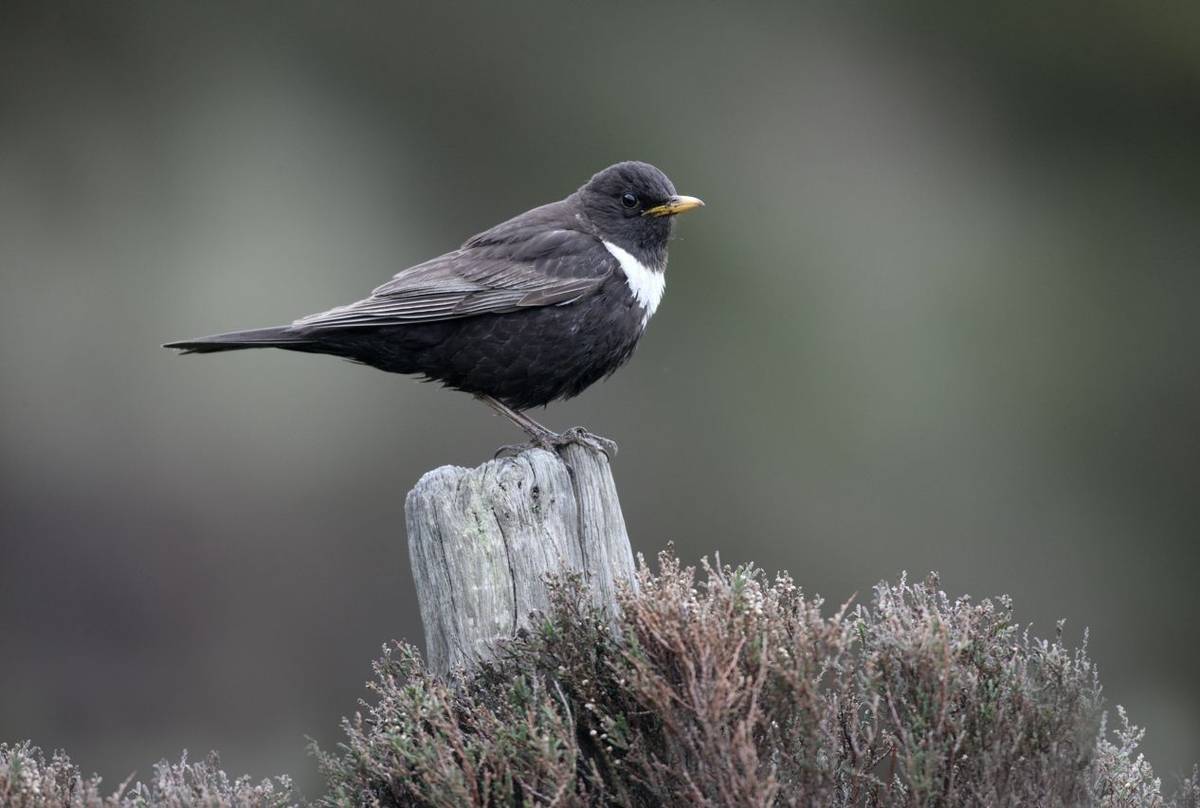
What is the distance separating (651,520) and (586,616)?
444 centimetres

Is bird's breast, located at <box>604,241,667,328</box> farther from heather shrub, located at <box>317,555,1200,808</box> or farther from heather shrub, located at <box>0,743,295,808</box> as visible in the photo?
heather shrub, located at <box>0,743,295,808</box>

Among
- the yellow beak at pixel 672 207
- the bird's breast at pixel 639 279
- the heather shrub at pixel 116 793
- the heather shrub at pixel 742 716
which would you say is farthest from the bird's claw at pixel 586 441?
the heather shrub at pixel 116 793

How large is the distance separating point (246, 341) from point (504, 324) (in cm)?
84

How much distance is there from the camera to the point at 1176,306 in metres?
7.87

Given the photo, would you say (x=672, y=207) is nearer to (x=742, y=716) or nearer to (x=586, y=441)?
(x=586, y=441)

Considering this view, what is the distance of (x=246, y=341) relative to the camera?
12.8 ft

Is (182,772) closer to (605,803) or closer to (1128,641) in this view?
(605,803)

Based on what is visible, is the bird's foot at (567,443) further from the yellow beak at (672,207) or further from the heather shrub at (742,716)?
the yellow beak at (672,207)

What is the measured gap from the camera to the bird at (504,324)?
4.02 metres

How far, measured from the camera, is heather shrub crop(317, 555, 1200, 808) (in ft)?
8.36

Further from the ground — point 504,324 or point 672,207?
point 672,207

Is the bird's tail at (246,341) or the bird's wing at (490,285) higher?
the bird's wing at (490,285)

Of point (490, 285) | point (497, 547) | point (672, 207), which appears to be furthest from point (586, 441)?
point (672, 207)

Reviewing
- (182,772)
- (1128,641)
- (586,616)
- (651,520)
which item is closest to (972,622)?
(586,616)
